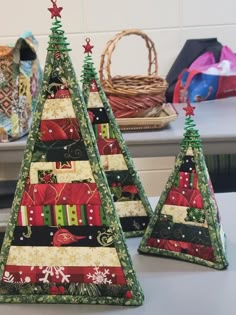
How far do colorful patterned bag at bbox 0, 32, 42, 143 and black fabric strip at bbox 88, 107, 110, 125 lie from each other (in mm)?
774

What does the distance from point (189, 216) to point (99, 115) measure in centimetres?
22

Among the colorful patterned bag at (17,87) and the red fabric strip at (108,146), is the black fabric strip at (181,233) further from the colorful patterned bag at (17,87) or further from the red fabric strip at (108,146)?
the colorful patterned bag at (17,87)

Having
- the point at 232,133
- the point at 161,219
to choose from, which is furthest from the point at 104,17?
the point at 161,219

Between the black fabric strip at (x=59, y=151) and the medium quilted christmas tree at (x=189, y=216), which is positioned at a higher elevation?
the black fabric strip at (x=59, y=151)

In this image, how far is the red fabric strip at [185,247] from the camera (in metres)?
0.78

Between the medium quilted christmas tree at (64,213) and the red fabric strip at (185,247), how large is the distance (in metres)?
0.13

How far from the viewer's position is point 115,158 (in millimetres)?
865

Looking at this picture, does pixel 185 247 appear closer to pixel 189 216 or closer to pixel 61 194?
pixel 189 216

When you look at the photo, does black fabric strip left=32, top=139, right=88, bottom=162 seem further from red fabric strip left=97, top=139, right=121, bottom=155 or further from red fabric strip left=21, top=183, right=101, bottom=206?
red fabric strip left=97, top=139, right=121, bottom=155

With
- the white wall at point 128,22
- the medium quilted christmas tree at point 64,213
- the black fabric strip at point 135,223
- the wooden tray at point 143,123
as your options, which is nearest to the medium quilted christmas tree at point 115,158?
the black fabric strip at point 135,223

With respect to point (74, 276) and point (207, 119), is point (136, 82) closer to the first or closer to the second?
point (207, 119)

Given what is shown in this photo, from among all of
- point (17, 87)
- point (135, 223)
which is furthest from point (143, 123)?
point (135, 223)

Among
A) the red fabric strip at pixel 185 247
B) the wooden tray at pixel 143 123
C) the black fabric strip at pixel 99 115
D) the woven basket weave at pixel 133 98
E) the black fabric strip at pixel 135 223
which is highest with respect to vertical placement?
the black fabric strip at pixel 99 115

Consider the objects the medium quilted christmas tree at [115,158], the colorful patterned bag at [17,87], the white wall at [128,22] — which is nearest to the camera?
the medium quilted christmas tree at [115,158]
